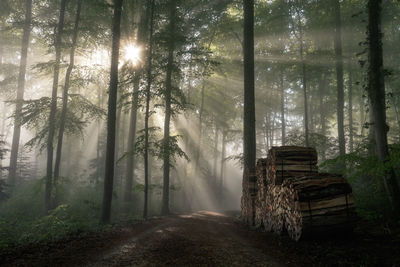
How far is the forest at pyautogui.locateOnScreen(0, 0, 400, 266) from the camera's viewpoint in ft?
18.1

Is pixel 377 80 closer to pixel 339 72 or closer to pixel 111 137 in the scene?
pixel 111 137

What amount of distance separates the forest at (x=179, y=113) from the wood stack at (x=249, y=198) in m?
0.20

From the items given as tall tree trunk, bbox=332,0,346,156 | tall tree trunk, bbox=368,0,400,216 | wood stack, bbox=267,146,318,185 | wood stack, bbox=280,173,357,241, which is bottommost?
wood stack, bbox=280,173,357,241

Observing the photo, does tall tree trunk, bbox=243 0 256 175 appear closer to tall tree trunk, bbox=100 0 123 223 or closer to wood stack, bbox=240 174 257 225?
wood stack, bbox=240 174 257 225

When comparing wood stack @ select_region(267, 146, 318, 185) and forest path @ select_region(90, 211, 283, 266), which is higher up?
wood stack @ select_region(267, 146, 318, 185)

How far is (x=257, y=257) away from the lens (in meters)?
4.75

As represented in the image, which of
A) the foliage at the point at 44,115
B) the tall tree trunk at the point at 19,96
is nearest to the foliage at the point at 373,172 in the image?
the foliage at the point at 44,115

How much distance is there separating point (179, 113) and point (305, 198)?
1028 cm

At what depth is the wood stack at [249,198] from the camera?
980 centimetres

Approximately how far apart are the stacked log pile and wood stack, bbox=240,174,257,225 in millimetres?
2288

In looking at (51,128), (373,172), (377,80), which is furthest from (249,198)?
(51,128)

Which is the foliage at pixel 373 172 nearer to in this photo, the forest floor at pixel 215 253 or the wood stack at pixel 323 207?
the wood stack at pixel 323 207

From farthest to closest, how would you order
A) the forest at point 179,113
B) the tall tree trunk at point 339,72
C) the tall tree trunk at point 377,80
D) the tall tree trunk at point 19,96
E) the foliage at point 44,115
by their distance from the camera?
1. the tall tree trunk at point 19,96
2. the tall tree trunk at point 339,72
3. the foliage at point 44,115
4. the tall tree trunk at point 377,80
5. the forest at point 179,113

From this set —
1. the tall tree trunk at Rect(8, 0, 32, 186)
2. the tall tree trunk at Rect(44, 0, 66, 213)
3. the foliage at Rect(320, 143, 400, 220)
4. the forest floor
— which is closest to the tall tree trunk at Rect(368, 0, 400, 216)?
the foliage at Rect(320, 143, 400, 220)
